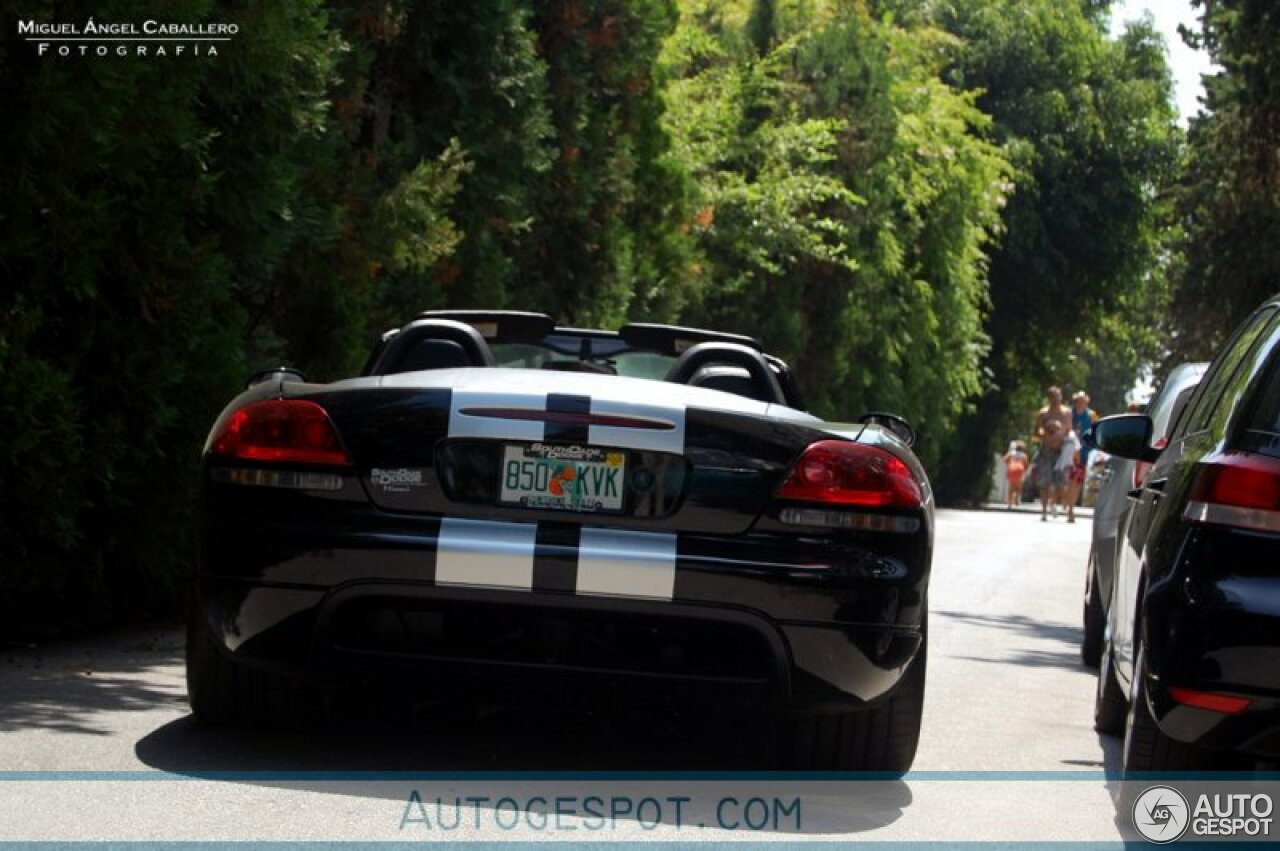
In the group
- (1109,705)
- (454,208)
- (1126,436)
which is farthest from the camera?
(454,208)

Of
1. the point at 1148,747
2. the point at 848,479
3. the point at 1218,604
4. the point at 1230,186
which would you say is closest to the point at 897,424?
the point at 848,479

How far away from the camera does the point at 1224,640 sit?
5594mm

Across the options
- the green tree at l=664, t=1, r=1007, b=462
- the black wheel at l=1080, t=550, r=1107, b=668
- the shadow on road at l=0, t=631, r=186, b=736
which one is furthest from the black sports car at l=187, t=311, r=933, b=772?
the green tree at l=664, t=1, r=1007, b=462

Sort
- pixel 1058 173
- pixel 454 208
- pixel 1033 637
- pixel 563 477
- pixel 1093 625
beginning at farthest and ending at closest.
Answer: pixel 1058 173
pixel 454 208
pixel 1033 637
pixel 1093 625
pixel 563 477

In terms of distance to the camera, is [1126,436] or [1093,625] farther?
[1093,625]

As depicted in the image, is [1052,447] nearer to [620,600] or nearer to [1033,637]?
[1033,637]

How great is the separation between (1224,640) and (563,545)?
1.78m

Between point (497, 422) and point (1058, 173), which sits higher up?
point (1058, 173)

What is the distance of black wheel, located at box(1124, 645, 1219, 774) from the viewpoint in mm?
5926

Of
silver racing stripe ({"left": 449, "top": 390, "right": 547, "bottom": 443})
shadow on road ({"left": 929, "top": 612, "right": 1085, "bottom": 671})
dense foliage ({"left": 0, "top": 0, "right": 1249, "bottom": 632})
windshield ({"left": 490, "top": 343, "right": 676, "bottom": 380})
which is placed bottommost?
shadow on road ({"left": 929, "top": 612, "right": 1085, "bottom": 671})

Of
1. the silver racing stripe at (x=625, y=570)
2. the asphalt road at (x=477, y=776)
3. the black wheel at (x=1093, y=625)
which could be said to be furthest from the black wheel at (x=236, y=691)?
the black wheel at (x=1093, y=625)

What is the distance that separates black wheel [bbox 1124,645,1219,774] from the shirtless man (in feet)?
98.5

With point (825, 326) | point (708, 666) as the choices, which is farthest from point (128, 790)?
point (825, 326)

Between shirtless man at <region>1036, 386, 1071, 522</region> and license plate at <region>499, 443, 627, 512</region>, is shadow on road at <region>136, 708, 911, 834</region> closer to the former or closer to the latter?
license plate at <region>499, 443, 627, 512</region>
